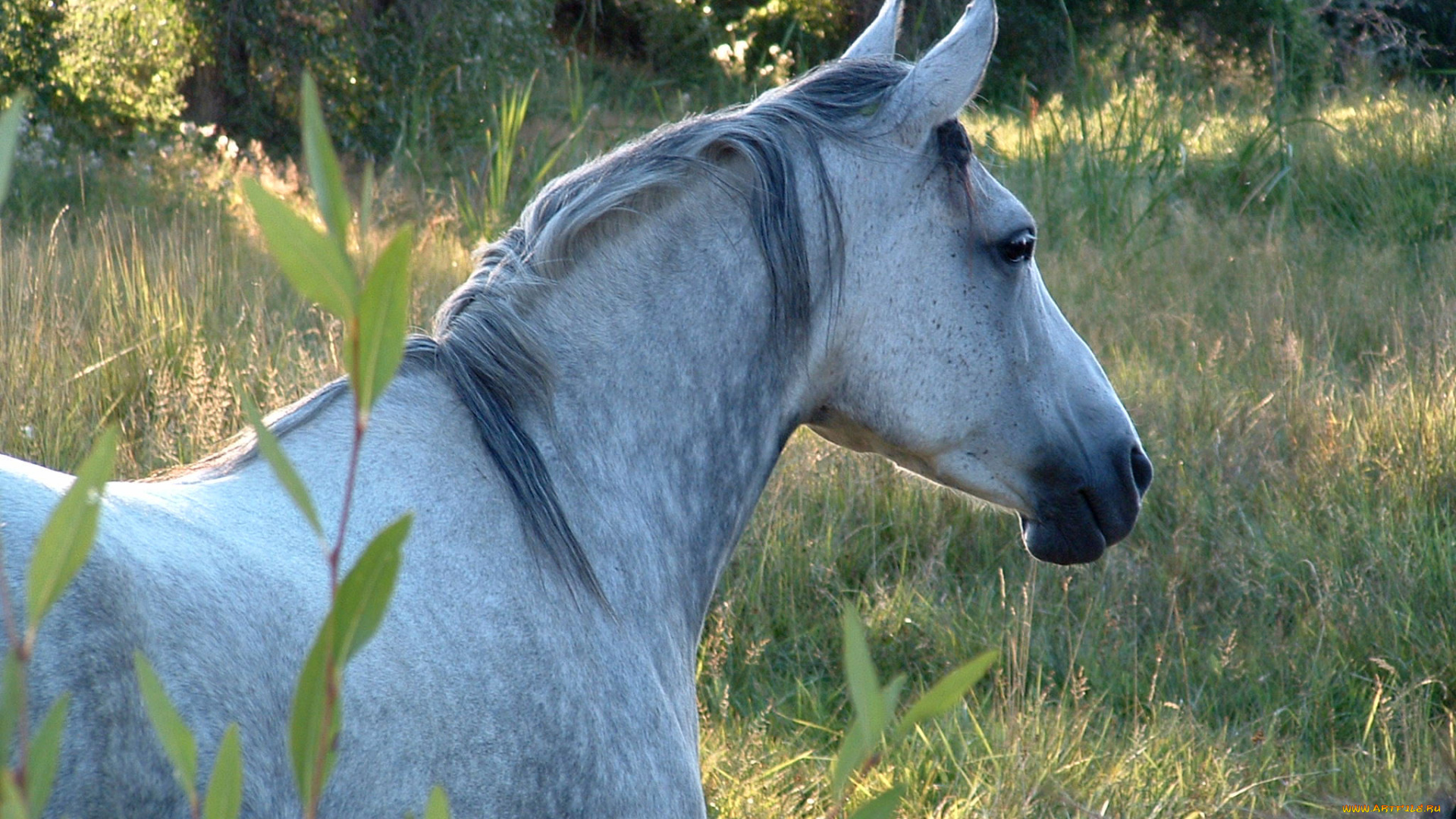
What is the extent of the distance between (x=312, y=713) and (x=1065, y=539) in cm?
158

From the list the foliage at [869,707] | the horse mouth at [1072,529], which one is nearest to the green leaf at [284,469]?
the foliage at [869,707]

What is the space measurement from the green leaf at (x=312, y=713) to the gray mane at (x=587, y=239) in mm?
938

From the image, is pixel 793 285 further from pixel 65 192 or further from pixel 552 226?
pixel 65 192

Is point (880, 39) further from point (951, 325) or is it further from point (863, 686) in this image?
point (863, 686)

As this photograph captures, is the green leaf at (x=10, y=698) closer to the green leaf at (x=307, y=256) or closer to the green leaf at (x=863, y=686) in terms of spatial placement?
the green leaf at (x=307, y=256)

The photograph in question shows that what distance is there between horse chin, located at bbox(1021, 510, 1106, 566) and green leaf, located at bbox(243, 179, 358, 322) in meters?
1.56

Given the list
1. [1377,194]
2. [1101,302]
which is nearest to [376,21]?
[1101,302]

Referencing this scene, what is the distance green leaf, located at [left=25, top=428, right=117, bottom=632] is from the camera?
18.9 inches

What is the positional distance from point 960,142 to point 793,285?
328mm

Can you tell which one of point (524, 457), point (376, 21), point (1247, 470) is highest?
point (376, 21)

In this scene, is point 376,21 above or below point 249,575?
above

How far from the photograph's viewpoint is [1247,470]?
3.87 meters

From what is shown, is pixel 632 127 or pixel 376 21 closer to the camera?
pixel 632 127

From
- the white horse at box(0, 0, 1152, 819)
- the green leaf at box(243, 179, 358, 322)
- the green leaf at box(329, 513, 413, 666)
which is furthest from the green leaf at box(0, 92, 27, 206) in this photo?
the white horse at box(0, 0, 1152, 819)
